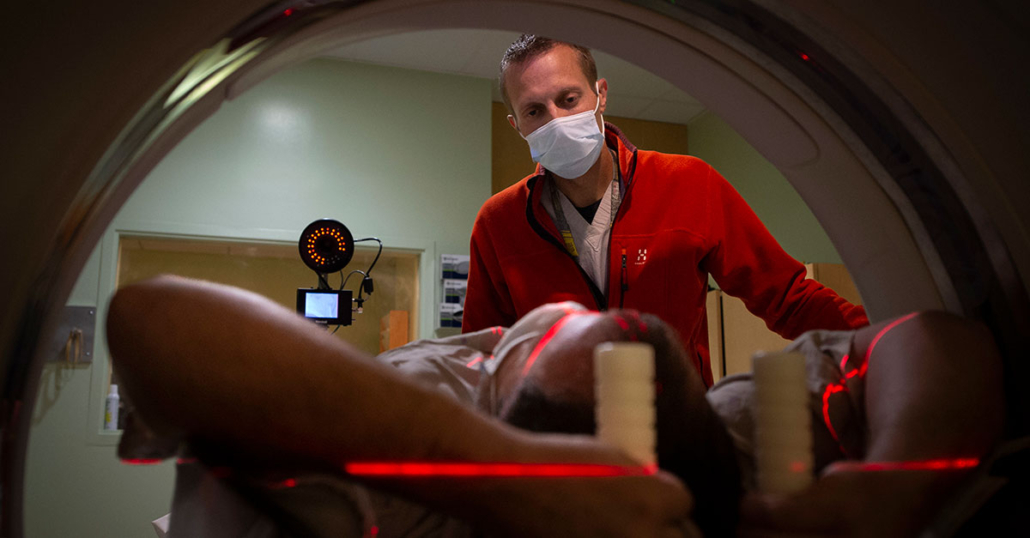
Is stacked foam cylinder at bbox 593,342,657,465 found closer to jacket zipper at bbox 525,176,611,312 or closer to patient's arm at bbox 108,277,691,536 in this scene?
patient's arm at bbox 108,277,691,536

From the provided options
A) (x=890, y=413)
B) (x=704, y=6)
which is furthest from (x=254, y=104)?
(x=890, y=413)

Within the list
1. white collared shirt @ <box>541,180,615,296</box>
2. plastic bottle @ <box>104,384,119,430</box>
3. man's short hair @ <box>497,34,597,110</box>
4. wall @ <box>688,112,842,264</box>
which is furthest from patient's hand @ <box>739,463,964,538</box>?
plastic bottle @ <box>104,384,119,430</box>

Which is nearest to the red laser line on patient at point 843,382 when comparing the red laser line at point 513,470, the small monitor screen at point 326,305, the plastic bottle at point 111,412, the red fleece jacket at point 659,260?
the red laser line at point 513,470

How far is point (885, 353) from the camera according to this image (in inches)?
24.8

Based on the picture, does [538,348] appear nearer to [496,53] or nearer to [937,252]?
[937,252]

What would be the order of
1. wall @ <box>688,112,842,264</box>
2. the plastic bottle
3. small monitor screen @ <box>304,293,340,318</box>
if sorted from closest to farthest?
small monitor screen @ <box>304,293,340,318</box> → the plastic bottle → wall @ <box>688,112,842,264</box>

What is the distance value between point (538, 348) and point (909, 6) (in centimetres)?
44

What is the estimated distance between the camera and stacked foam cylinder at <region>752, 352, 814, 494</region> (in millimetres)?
454

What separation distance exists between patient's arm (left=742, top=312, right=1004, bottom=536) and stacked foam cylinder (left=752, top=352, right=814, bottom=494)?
0.6 inches

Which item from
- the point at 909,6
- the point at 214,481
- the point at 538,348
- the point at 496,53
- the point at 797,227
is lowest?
the point at 214,481

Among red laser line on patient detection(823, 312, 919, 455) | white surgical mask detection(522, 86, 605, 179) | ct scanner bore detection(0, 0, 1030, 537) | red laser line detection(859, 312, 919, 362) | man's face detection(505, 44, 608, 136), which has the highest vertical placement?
man's face detection(505, 44, 608, 136)

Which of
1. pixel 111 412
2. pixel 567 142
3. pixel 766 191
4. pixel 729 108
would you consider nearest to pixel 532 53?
pixel 567 142

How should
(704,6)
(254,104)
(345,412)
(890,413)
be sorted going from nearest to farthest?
(345,412)
(890,413)
(704,6)
(254,104)

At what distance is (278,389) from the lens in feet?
1.42
